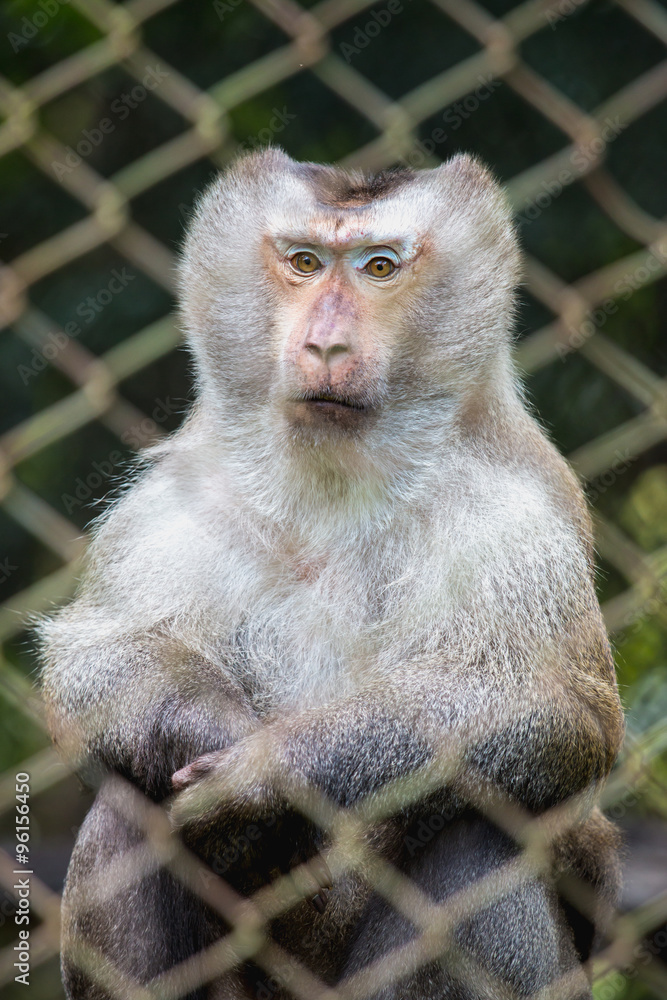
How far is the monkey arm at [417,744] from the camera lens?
9.89 feet

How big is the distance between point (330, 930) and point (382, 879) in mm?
248

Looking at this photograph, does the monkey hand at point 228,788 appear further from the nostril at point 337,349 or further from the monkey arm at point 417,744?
the nostril at point 337,349

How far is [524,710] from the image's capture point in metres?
3.14

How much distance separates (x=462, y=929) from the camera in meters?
3.16

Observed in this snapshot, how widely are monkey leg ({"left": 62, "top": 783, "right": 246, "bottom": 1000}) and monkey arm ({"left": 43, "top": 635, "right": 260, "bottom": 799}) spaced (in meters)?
0.12

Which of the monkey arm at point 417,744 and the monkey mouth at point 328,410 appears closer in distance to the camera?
the monkey arm at point 417,744

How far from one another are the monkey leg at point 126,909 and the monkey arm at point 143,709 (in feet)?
0.40

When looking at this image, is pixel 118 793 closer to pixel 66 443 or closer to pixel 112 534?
pixel 112 534

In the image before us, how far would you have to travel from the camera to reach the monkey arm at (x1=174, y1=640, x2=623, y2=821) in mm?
3016

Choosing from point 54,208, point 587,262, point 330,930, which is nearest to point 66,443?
point 54,208

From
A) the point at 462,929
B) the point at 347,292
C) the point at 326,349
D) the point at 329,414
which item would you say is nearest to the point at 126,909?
the point at 462,929

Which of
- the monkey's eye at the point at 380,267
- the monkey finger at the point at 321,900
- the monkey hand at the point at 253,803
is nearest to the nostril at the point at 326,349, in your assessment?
the monkey's eye at the point at 380,267

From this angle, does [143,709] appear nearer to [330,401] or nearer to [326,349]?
[330,401]

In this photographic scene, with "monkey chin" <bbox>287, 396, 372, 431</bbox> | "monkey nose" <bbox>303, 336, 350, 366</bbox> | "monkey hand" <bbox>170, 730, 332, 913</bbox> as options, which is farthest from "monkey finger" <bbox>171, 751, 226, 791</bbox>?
"monkey nose" <bbox>303, 336, 350, 366</bbox>
